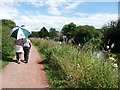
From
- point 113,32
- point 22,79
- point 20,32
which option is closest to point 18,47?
point 20,32

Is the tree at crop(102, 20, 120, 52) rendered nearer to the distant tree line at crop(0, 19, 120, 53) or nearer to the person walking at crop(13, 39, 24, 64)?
the distant tree line at crop(0, 19, 120, 53)

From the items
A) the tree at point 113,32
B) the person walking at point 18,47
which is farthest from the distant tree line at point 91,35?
the person walking at point 18,47

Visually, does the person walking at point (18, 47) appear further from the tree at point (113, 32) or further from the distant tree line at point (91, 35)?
the tree at point (113, 32)

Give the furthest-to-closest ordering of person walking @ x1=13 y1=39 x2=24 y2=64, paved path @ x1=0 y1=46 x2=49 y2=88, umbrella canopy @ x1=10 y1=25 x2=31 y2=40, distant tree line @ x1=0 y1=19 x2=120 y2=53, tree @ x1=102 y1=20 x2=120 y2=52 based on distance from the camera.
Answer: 1. tree @ x1=102 y1=20 x2=120 y2=52
2. distant tree line @ x1=0 y1=19 x2=120 y2=53
3. person walking @ x1=13 y1=39 x2=24 y2=64
4. umbrella canopy @ x1=10 y1=25 x2=31 y2=40
5. paved path @ x1=0 y1=46 x2=49 y2=88

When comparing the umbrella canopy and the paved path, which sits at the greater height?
the umbrella canopy

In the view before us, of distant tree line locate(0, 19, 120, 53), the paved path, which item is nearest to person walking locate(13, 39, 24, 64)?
distant tree line locate(0, 19, 120, 53)

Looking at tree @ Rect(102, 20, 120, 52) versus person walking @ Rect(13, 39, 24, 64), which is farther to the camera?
tree @ Rect(102, 20, 120, 52)

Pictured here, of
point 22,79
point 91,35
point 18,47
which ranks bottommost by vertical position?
point 22,79

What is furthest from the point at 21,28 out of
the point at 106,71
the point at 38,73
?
the point at 106,71

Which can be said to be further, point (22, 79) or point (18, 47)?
point (18, 47)

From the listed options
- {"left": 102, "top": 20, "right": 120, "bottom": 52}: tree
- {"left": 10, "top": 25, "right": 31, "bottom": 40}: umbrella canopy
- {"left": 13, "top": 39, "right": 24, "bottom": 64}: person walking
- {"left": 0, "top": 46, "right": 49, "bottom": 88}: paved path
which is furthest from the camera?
{"left": 102, "top": 20, "right": 120, "bottom": 52}: tree

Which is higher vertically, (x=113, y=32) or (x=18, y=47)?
(x=113, y=32)

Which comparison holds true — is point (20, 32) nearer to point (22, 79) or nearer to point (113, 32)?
point (22, 79)

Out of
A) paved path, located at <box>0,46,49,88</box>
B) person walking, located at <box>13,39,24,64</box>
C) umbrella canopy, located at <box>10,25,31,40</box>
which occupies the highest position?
umbrella canopy, located at <box>10,25,31,40</box>
